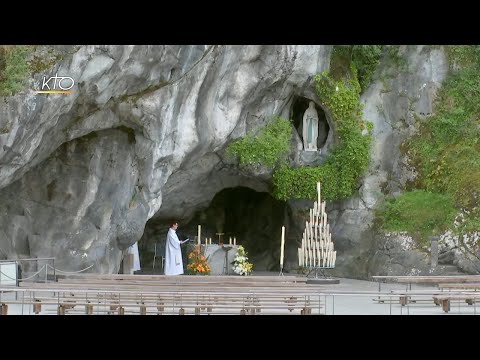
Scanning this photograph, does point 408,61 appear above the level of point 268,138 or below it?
above

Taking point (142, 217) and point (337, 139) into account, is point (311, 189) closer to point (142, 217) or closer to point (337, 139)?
point (337, 139)

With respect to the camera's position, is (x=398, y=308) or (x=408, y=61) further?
(x=408, y=61)

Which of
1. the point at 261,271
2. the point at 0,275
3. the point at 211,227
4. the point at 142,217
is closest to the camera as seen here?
the point at 0,275

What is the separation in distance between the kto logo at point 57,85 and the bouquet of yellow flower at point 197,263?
7854mm

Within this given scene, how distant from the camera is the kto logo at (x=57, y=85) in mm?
22125

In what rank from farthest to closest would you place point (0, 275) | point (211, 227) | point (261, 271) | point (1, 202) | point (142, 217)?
point (211, 227) < point (261, 271) < point (142, 217) < point (1, 202) < point (0, 275)

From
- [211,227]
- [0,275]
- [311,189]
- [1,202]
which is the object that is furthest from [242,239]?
[0,275]

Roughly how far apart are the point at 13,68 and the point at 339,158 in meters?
10.7

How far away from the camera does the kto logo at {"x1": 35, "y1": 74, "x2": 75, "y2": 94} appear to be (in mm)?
22125

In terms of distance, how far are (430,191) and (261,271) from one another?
631cm

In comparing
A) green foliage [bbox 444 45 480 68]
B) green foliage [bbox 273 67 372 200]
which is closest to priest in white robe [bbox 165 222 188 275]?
green foliage [bbox 273 67 372 200]

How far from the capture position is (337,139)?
1180 inches

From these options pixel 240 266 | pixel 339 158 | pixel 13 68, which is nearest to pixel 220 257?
pixel 240 266

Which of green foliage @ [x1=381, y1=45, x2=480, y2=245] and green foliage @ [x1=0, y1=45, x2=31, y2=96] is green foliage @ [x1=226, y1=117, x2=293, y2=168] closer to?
green foliage @ [x1=381, y1=45, x2=480, y2=245]
